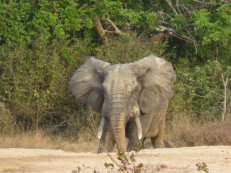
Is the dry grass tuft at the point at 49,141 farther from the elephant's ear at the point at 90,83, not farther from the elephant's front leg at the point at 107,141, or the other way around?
the elephant's front leg at the point at 107,141

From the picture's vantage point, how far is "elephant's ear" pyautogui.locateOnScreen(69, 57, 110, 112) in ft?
36.5

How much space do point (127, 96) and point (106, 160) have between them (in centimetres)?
180

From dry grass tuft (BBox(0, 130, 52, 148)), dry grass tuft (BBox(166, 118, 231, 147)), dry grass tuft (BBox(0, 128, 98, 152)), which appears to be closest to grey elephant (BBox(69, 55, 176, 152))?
dry grass tuft (BBox(166, 118, 231, 147))

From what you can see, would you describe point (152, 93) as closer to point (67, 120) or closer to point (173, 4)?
point (67, 120)

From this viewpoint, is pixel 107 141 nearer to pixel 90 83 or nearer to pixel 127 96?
pixel 127 96

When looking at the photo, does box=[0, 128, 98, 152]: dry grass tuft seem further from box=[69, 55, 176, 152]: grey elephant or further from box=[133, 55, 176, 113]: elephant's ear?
box=[133, 55, 176, 113]: elephant's ear

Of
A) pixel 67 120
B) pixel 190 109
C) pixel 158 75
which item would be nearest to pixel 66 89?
pixel 67 120

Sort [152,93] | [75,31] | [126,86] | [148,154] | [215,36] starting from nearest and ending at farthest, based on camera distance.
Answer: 1. [148,154]
2. [126,86]
3. [152,93]
4. [215,36]
5. [75,31]

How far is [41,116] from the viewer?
A: 47.2 ft

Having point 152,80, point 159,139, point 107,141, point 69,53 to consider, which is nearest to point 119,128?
point 107,141

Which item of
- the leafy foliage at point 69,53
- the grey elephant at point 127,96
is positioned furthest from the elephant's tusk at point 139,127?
the leafy foliage at point 69,53

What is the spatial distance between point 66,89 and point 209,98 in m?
3.62

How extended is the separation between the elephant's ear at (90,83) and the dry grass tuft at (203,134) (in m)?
2.01

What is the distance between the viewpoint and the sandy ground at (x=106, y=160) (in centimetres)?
776
